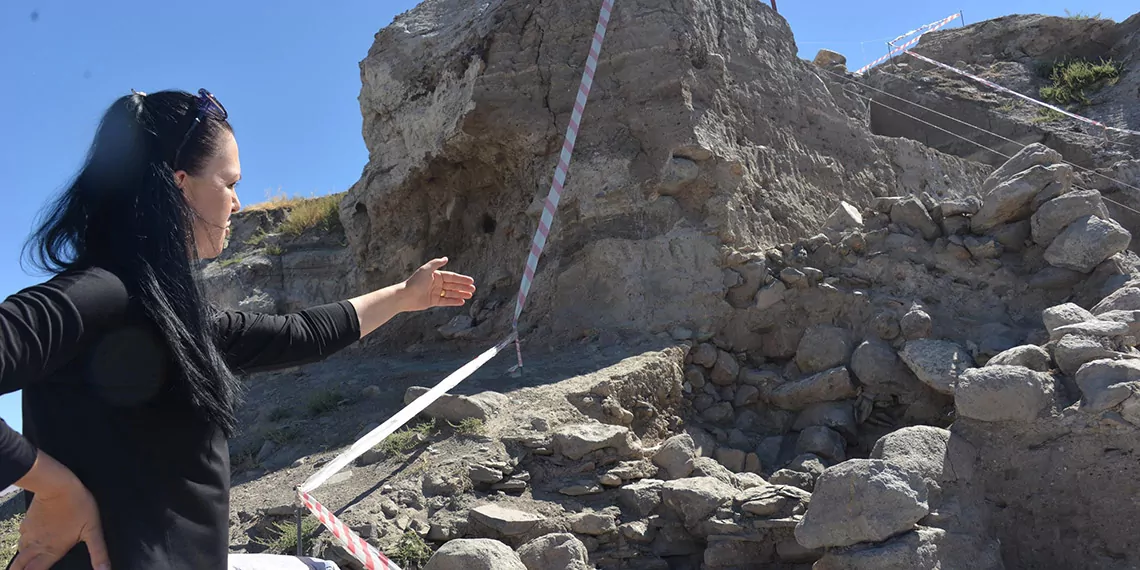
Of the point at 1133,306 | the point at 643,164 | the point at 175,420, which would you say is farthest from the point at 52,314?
the point at 643,164

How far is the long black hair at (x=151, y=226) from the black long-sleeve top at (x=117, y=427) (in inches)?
1.7

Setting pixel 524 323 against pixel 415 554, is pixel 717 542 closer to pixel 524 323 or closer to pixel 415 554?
pixel 415 554

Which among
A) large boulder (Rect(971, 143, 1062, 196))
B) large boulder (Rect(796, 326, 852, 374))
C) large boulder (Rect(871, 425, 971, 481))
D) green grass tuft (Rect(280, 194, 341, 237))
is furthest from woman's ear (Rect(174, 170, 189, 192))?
green grass tuft (Rect(280, 194, 341, 237))

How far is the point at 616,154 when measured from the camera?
7250 mm

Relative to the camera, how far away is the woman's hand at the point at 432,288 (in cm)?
240

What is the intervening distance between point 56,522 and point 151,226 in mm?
553

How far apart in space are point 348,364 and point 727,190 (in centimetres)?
395

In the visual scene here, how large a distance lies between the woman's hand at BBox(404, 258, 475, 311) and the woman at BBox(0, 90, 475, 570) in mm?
614

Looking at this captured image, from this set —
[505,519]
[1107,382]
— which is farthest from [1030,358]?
[505,519]

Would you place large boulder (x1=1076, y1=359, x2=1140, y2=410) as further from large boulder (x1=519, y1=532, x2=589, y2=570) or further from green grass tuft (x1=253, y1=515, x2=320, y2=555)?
green grass tuft (x1=253, y1=515, x2=320, y2=555)

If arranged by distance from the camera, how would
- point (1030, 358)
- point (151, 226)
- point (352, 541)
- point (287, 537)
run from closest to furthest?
point (151, 226), point (352, 541), point (287, 537), point (1030, 358)

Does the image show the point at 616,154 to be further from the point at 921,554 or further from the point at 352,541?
the point at 921,554

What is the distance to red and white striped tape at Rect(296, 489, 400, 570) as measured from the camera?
380 centimetres

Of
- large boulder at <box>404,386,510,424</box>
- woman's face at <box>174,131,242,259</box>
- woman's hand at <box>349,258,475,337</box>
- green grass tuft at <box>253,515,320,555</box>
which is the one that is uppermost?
woman's face at <box>174,131,242,259</box>
